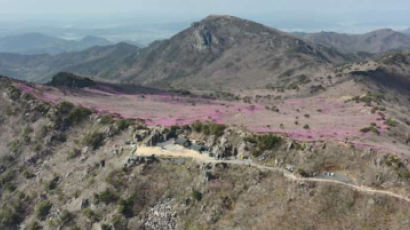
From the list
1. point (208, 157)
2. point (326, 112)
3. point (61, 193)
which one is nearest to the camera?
point (208, 157)

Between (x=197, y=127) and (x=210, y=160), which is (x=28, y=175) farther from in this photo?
(x=210, y=160)

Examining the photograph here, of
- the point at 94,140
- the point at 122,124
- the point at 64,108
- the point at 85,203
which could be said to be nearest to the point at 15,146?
the point at 64,108

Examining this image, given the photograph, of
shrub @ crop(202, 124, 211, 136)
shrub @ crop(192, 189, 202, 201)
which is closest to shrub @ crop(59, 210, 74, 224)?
shrub @ crop(192, 189, 202, 201)

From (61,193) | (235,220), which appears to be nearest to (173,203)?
(235,220)

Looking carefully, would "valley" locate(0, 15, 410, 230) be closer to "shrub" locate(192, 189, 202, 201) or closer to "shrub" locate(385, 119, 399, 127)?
"shrub" locate(192, 189, 202, 201)

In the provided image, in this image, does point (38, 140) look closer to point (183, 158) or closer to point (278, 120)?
point (183, 158)

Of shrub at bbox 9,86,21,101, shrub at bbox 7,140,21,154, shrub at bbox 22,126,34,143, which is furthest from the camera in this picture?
shrub at bbox 9,86,21,101
